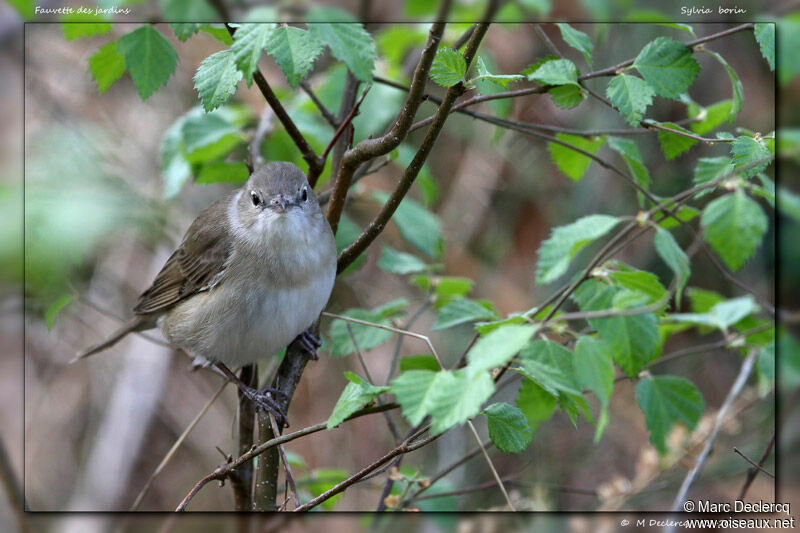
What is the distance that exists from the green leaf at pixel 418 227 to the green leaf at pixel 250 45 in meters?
0.83

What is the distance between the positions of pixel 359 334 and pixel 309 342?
128mm

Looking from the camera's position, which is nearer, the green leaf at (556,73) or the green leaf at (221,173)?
Answer: the green leaf at (556,73)

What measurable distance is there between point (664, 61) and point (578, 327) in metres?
0.79

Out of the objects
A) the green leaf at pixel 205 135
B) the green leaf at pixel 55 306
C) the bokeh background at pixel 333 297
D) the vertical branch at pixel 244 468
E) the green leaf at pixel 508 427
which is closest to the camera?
the green leaf at pixel 508 427

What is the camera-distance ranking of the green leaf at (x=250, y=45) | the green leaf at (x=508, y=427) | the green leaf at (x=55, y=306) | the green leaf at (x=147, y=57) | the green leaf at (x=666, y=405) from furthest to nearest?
the green leaf at (x=55, y=306) < the green leaf at (x=666, y=405) < the green leaf at (x=147, y=57) < the green leaf at (x=508, y=427) < the green leaf at (x=250, y=45)

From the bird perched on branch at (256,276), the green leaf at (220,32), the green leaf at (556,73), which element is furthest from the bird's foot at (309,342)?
the green leaf at (556,73)

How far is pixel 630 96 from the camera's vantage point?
49.1 inches

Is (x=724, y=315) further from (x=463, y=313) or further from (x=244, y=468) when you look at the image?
(x=244, y=468)

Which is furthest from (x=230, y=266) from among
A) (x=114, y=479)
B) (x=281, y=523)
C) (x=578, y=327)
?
(x=114, y=479)

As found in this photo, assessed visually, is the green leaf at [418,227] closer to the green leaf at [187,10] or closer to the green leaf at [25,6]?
the green leaf at [187,10]

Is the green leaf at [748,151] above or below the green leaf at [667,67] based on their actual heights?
below

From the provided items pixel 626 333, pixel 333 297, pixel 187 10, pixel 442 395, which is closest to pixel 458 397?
pixel 442 395

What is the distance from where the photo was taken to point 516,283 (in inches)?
165

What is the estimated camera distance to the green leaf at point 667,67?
1.28 meters
